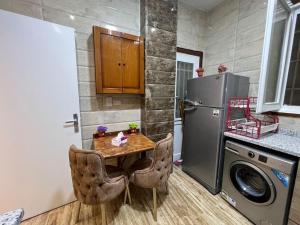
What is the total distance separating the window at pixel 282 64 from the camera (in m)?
1.39

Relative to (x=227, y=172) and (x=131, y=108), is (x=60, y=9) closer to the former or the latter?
(x=131, y=108)

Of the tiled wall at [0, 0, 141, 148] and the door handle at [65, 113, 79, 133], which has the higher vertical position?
the tiled wall at [0, 0, 141, 148]

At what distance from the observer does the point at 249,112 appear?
185cm

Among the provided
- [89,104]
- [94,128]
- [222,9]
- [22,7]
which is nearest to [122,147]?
[94,128]

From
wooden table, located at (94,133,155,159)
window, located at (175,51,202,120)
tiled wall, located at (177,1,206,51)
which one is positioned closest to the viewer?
wooden table, located at (94,133,155,159)

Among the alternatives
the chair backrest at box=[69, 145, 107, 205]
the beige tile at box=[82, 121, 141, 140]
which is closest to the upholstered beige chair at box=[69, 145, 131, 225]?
the chair backrest at box=[69, 145, 107, 205]

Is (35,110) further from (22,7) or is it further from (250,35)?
(250,35)

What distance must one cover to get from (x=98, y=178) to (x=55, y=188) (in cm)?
85

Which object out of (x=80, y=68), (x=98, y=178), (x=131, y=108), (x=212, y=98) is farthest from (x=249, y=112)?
(x=80, y=68)

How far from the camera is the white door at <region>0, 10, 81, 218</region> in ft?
4.15

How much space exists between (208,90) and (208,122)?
41 centimetres

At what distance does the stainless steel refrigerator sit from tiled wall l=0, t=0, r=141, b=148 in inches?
33.8

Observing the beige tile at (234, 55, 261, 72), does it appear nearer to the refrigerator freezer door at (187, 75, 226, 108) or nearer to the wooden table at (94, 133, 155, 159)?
the refrigerator freezer door at (187, 75, 226, 108)

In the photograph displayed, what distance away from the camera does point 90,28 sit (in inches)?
66.1
